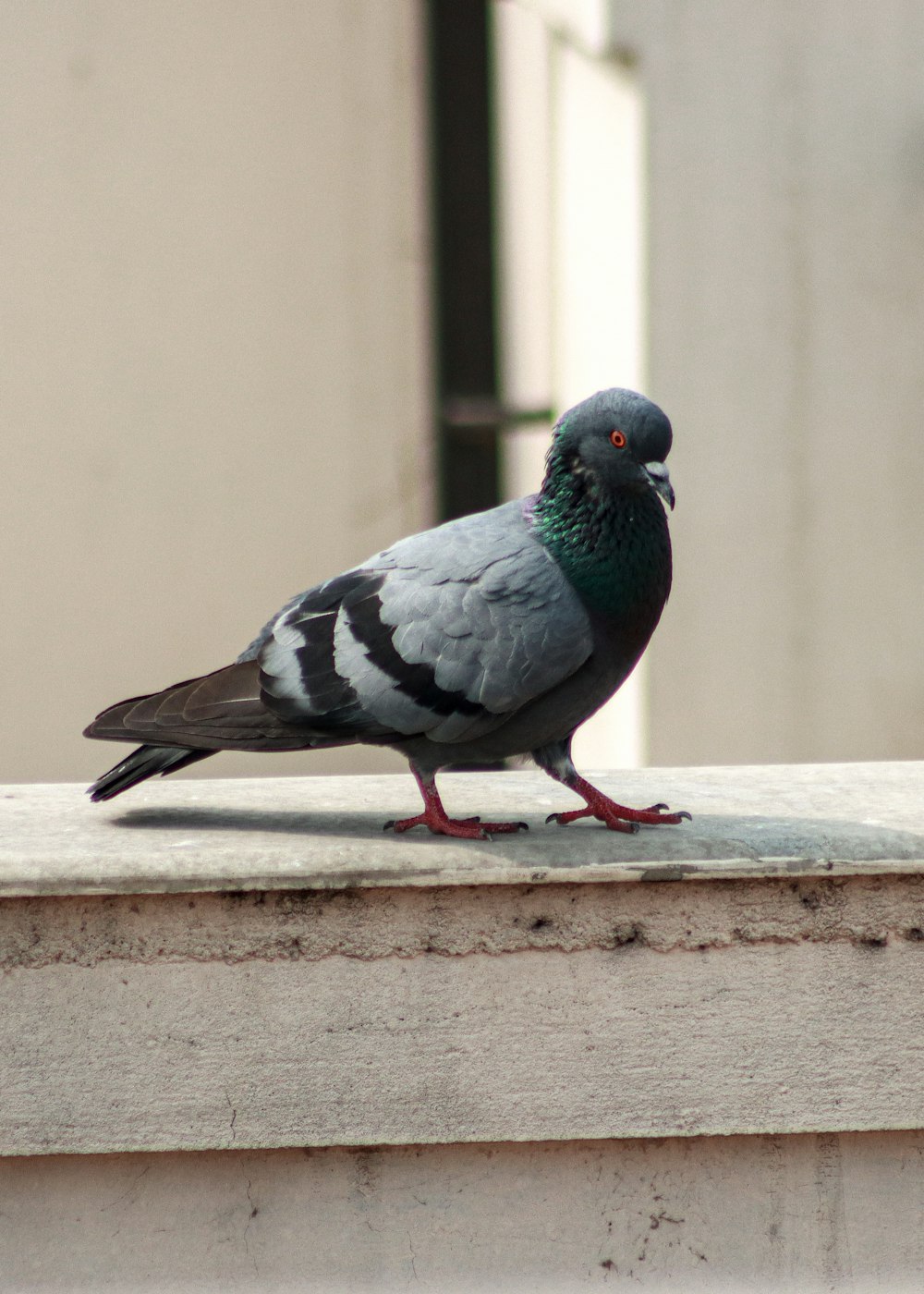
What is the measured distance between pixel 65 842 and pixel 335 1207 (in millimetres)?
813

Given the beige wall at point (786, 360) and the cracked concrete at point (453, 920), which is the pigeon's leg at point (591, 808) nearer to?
the cracked concrete at point (453, 920)

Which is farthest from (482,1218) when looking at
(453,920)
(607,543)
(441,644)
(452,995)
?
(607,543)

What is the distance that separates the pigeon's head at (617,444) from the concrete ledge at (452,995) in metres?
0.68

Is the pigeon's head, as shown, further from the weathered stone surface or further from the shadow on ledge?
the weathered stone surface

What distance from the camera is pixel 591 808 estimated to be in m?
3.03

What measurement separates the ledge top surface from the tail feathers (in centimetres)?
6

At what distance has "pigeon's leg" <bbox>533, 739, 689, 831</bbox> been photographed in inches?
117

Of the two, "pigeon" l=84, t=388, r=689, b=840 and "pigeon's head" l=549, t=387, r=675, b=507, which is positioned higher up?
"pigeon's head" l=549, t=387, r=675, b=507

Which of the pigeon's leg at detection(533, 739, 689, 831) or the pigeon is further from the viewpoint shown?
the pigeon's leg at detection(533, 739, 689, 831)

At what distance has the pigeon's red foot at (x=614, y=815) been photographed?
296 centimetres

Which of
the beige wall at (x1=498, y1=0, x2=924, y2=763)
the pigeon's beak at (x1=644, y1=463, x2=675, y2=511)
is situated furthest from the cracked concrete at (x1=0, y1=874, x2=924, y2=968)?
the beige wall at (x1=498, y1=0, x2=924, y2=763)

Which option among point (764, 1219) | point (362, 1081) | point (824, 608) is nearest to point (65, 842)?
point (362, 1081)

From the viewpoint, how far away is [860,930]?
2.63 metres

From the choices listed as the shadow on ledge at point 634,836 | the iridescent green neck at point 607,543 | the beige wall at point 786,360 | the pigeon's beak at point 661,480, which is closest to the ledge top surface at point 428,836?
the shadow on ledge at point 634,836
